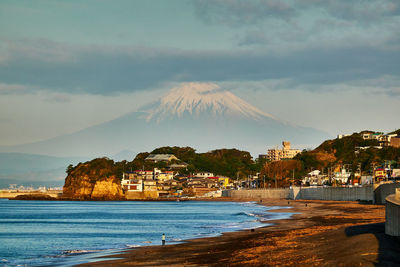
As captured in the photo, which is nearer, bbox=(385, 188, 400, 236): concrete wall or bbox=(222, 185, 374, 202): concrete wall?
bbox=(385, 188, 400, 236): concrete wall

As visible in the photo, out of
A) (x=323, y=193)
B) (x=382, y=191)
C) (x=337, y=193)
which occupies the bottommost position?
(x=323, y=193)

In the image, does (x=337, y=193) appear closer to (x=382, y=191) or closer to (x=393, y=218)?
(x=382, y=191)

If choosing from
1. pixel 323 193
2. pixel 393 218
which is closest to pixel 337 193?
pixel 323 193

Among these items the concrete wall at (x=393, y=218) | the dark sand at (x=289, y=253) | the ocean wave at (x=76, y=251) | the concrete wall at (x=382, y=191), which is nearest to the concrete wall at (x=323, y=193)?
the concrete wall at (x=382, y=191)

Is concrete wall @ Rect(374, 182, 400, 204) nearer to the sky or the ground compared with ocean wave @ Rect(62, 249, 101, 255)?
nearer to the sky

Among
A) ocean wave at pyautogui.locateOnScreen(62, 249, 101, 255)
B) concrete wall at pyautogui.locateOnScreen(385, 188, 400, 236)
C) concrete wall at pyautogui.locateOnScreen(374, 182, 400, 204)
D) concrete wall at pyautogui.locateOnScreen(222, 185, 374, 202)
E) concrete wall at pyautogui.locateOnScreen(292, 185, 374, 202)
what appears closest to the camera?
concrete wall at pyautogui.locateOnScreen(385, 188, 400, 236)

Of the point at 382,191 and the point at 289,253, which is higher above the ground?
the point at 382,191

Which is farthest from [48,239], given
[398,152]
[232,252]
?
[398,152]

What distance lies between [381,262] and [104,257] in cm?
1885

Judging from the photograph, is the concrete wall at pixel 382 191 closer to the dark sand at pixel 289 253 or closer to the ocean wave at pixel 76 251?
the dark sand at pixel 289 253

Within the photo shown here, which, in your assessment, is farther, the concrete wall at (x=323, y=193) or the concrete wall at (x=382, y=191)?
the concrete wall at (x=323, y=193)

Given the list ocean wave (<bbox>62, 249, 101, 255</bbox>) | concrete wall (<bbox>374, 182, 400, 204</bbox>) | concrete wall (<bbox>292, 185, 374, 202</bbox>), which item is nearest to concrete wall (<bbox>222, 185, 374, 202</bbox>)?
concrete wall (<bbox>292, 185, 374, 202</bbox>)

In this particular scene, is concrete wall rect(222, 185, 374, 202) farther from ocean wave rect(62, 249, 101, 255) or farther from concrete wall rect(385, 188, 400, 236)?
concrete wall rect(385, 188, 400, 236)

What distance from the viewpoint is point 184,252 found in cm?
3497
